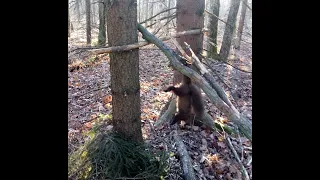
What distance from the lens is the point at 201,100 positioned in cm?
562

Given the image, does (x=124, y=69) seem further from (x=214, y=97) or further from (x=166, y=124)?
(x=166, y=124)

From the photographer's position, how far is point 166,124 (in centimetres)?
556

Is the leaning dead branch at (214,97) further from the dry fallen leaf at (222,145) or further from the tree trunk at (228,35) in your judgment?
the tree trunk at (228,35)

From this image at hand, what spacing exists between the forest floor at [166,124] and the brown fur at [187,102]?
0.66ft

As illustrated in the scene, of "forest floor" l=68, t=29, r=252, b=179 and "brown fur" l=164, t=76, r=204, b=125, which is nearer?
"forest floor" l=68, t=29, r=252, b=179

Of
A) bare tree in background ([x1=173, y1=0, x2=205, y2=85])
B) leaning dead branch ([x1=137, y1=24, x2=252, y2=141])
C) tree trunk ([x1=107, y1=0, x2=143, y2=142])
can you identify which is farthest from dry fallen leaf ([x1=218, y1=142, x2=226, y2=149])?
leaning dead branch ([x1=137, y1=24, x2=252, y2=141])

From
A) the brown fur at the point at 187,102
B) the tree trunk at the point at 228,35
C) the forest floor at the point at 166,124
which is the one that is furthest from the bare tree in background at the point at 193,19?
the tree trunk at the point at 228,35

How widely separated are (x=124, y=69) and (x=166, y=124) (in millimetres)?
2164

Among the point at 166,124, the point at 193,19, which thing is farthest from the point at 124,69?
the point at 166,124

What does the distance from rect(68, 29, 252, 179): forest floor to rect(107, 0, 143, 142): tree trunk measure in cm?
33

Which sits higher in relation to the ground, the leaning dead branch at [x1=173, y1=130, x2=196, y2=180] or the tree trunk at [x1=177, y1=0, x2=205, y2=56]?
the tree trunk at [x1=177, y1=0, x2=205, y2=56]

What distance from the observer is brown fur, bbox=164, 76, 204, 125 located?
5.52m

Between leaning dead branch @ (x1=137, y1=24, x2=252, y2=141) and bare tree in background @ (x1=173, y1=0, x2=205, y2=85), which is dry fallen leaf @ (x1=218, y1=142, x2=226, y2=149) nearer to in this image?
bare tree in background @ (x1=173, y1=0, x2=205, y2=85)
